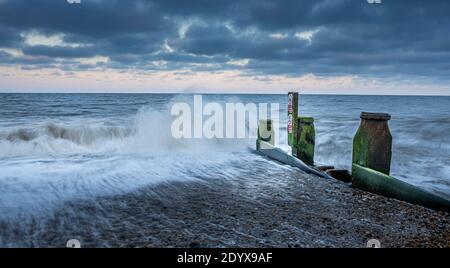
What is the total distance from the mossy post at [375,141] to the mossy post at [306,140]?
6.87ft

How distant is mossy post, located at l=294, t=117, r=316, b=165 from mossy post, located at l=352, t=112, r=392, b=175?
209cm

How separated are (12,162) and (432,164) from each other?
1096 cm

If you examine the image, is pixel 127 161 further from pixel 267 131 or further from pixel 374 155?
pixel 374 155

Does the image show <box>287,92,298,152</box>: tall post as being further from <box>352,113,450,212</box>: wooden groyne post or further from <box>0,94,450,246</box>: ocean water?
<box>352,113,450,212</box>: wooden groyne post

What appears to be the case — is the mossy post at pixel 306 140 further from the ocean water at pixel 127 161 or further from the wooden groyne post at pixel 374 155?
the wooden groyne post at pixel 374 155

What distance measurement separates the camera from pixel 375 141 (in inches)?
186

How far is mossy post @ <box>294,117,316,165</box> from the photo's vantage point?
6.95 m

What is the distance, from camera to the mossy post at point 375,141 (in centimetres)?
472

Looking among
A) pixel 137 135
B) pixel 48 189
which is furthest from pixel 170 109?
pixel 48 189

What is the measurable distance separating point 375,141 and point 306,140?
232 cm
